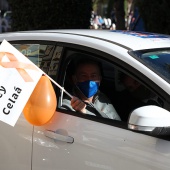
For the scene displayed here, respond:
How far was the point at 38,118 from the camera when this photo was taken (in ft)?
8.55

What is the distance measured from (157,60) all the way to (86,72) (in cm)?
62

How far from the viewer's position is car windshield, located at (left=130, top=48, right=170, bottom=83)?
95.3 inches

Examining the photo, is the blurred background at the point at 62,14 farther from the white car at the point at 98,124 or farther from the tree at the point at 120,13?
the white car at the point at 98,124

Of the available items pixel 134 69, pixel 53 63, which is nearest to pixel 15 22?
pixel 53 63

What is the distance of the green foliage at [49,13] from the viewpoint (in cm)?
867

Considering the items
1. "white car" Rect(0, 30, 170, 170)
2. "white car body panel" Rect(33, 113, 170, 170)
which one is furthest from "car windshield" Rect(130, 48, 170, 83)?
"white car body panel" Rect(33, 113, 170, 170)

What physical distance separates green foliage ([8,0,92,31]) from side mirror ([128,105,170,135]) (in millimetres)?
6783

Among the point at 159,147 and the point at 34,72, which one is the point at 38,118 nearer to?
the point at 34,72

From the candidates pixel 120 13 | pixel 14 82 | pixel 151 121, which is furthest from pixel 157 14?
pixel 151 121

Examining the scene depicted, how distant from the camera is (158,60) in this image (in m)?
2.59

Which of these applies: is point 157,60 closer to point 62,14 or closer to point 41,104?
point 41,104

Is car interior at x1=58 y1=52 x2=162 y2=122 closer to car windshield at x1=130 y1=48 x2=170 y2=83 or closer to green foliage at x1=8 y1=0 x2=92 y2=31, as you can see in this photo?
car windshield at x1=130 y1=48 x2=170 y2=83

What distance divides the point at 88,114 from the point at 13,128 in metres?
0.61

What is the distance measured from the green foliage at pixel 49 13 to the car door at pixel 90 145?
6.08 m
